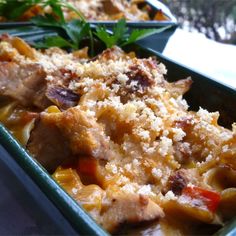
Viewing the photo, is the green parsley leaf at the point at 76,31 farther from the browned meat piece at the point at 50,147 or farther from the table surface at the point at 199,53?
the browned meat piece at the point at 50,147

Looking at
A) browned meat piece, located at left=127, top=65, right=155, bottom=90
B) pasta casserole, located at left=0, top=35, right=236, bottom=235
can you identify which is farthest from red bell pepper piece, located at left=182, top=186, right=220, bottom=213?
browned meat piece, located at left=127, top=65, right=155, bottom=90

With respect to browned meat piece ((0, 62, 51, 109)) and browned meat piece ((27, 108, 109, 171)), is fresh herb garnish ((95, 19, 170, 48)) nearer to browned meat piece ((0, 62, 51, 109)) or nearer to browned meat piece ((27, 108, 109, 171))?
browned meat piece ((0, 62, 51, 109))

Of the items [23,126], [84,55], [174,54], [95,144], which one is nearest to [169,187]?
[95,144]

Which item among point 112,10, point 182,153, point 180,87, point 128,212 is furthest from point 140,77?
point 112,10

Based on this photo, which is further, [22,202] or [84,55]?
[84,55]

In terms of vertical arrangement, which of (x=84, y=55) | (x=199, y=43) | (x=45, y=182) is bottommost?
(x=199, y=43)

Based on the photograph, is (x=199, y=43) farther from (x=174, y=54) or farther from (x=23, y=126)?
(x=23, y=126)
